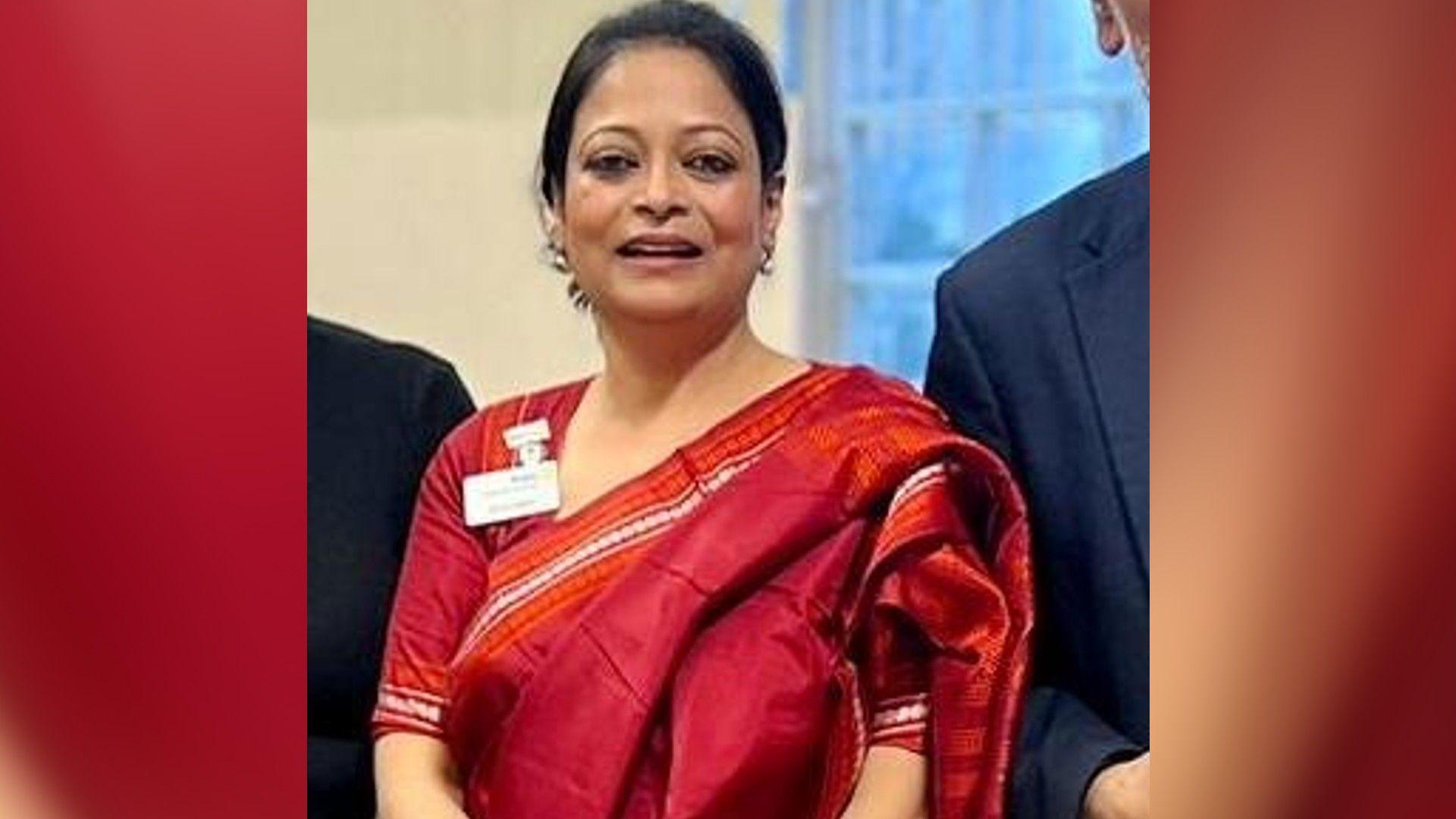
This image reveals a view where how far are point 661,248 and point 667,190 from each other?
3 centimetres

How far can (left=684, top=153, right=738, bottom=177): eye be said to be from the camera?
4.00 ft

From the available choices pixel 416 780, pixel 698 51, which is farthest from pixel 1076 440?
pixel 416 780

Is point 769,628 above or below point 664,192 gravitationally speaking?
below

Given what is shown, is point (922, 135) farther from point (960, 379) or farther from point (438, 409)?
point (438, 409)

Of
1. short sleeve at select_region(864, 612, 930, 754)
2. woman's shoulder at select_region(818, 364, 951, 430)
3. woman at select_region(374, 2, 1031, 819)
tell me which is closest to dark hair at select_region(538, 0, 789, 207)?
woman at select_region(374, 2, 1031, 819)

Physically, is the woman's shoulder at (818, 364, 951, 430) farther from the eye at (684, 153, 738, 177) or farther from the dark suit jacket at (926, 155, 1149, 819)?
the eye at (684, 153, 738, 177)

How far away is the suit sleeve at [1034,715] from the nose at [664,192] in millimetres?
157

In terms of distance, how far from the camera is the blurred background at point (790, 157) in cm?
124

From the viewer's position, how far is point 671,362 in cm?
125
